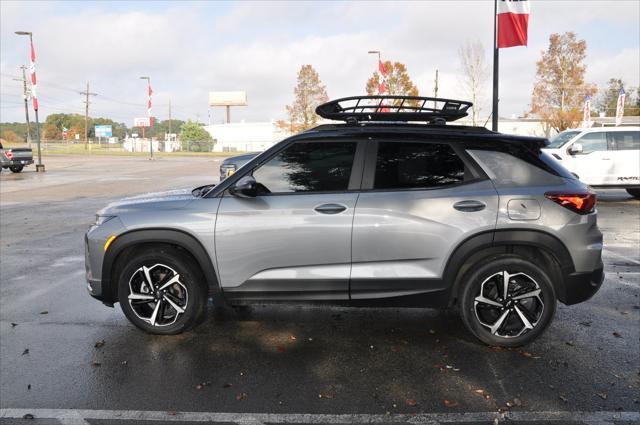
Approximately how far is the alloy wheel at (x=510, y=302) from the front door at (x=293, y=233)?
1.12 meters

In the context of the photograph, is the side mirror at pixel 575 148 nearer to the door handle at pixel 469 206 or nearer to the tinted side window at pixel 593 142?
the tinted side window at pixel 593 142

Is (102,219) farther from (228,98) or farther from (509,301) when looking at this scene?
(228,98)

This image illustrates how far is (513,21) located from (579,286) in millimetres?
8512

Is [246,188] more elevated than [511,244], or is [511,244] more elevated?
[246,188]

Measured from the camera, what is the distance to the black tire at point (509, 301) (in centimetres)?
396

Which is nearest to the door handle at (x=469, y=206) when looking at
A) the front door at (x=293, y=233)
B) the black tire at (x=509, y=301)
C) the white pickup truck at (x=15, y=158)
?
the black tire at (x=509, y=301)

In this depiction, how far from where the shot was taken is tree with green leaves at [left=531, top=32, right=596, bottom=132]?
40.4m

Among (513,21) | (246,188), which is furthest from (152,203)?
(513,21)

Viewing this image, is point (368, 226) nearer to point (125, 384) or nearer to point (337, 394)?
point (337, 394)

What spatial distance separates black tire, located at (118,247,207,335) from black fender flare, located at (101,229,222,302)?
99 millimetres

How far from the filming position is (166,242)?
412cm

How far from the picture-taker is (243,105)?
115375mm

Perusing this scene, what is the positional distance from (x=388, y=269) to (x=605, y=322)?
225 centimetres

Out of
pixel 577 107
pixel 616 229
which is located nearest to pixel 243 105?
pixel 577 107
